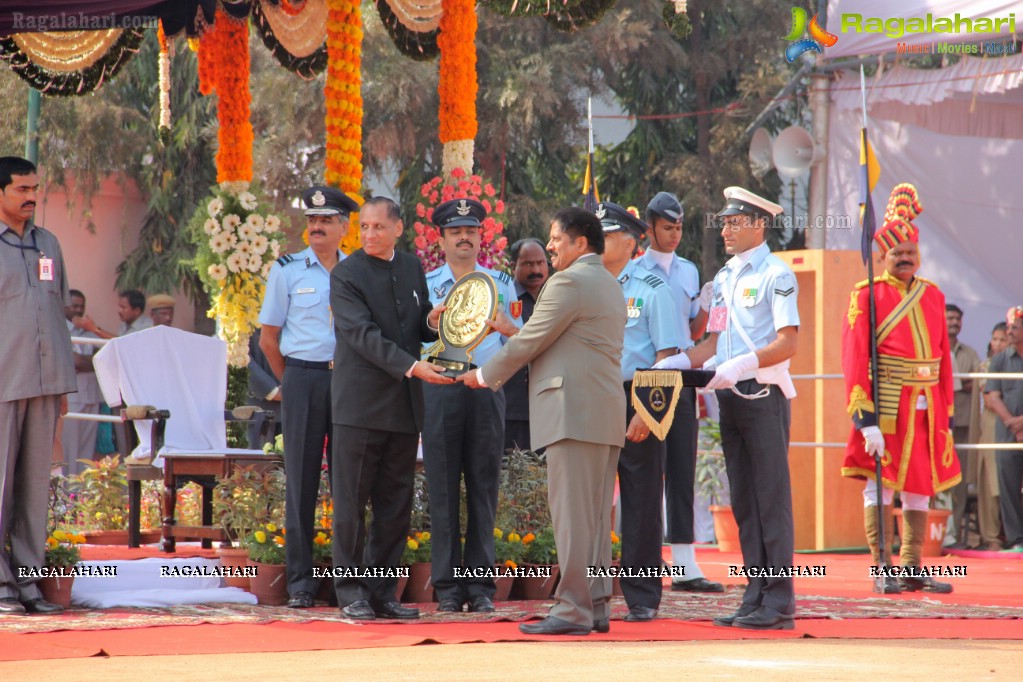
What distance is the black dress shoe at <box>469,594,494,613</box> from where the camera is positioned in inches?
267

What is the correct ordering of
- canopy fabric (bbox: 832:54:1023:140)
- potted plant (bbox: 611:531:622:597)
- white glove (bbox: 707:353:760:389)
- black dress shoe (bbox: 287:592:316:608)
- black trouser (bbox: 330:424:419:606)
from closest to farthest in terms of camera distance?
1. white glove (bbox: 707:353:760:389)
2. black trouser (bbox: 330:424:419:606)
3. black dress shoe (bbox: 287:592:316:608)
4. potted plant (bbox: 611:531:622:597)
5. canopy fabric (bbox: 832:54:1023:140)

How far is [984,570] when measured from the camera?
32.5ft

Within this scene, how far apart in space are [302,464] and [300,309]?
772 mm

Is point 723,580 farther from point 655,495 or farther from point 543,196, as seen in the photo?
point 543,196

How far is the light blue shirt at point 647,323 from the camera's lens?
6.96 metres

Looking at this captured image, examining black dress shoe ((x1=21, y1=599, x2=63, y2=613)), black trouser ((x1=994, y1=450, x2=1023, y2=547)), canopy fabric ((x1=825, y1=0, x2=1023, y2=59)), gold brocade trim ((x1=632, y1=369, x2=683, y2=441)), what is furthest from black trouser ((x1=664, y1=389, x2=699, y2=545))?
canopy fabric ((x1=825, y1=0, x2=1023, y2=59))

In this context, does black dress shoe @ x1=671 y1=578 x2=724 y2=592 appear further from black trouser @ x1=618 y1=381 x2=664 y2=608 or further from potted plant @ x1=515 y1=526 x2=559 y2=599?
black trouser @ x1=618 y1=381 x2=664 y2=608

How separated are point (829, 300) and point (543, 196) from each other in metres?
7.09

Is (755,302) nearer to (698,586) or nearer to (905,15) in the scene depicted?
(698,586)

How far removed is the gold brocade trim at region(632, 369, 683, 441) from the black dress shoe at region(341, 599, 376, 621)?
1.48 meters

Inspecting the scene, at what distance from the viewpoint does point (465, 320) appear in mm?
6438

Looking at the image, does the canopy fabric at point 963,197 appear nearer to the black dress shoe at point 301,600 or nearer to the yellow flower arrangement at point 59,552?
the black dress shoe at point 301,600

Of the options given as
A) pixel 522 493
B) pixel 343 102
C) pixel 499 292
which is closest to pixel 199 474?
pixel 522 493

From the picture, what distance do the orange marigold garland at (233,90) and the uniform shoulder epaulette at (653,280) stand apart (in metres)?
3.47
